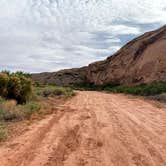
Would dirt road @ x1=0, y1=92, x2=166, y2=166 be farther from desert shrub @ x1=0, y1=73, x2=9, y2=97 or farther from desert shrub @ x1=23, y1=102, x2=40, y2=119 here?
desert shrub @ x1=0, y1=73, x2=9, y2=97

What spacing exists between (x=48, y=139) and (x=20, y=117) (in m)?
4.53

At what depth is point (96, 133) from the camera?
10.4m

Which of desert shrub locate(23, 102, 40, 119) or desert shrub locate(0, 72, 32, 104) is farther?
desert shrub locate(0, 72, 32, 104)

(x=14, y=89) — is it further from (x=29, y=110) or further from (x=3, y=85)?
(x=29, y=110)

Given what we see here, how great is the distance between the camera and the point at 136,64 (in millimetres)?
56938

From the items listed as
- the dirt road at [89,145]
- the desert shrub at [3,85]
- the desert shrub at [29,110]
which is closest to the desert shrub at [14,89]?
the desert shrub at [3,85]

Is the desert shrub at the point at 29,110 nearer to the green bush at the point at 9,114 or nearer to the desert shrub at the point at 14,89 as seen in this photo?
the green bush at the point at 9,114

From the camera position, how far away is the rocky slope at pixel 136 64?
51.0 metres

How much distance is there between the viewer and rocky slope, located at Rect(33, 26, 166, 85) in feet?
167

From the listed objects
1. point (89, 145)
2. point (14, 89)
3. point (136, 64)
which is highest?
point (136, 64)

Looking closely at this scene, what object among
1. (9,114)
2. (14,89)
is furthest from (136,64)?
(9,114)

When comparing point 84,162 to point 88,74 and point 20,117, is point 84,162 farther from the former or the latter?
point 88,74

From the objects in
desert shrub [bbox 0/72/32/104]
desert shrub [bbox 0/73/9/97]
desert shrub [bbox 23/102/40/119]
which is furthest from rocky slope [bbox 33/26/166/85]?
desert shrub [bbox 23/102/40/119]

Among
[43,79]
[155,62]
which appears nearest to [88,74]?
[43,79]
